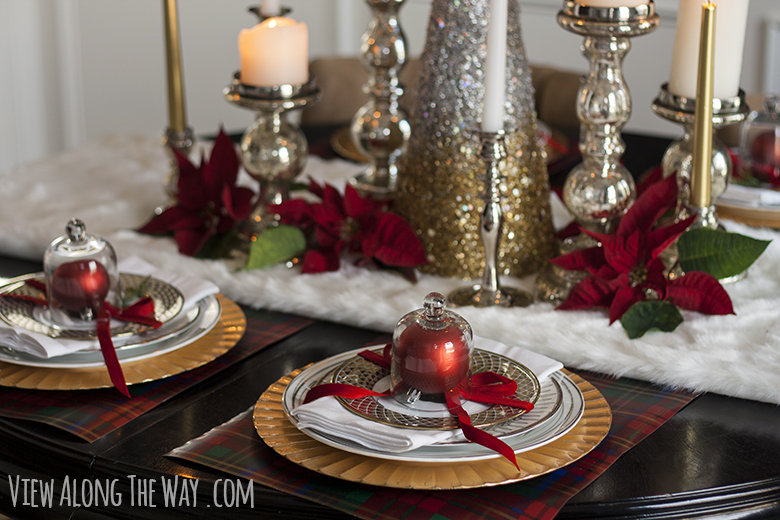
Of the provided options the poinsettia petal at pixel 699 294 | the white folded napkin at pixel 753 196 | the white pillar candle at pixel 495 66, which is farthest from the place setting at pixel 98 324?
the white folded napkin at pixel 753 196

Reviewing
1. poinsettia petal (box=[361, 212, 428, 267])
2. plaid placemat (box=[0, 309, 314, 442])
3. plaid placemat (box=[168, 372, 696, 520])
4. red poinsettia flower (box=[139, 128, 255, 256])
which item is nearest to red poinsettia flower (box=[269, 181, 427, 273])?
poinsettia petal (box=[361, 212, 428, 267])

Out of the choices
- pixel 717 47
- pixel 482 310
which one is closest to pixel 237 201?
pixel 482 310

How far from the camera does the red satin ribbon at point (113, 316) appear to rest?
0.75 metres

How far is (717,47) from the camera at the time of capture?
94cm

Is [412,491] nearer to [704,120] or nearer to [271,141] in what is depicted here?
[704,120]

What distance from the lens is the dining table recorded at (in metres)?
0.60

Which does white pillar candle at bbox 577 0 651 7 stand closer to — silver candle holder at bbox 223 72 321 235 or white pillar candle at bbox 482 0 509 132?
white pillar candle at bbox 482 0 509 132

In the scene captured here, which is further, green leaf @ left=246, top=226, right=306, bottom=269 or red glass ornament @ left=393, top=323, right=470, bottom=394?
green leaf @ left=246, top=226, right=306, bottom=269

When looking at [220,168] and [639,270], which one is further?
[220,168]

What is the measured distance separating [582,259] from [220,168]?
1.61 ft

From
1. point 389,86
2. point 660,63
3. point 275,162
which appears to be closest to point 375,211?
point 275,162

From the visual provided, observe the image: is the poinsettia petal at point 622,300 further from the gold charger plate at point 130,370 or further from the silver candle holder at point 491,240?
the gold charger plate at point 130,370

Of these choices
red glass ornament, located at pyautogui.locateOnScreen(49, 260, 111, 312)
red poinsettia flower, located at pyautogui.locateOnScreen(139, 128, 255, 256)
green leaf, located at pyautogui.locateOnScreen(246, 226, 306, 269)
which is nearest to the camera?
red glass ornament, located at pyautogui.locateOnScreen(49, 260, 111, 312)

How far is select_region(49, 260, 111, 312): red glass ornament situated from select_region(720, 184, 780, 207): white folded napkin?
0.82 meters
